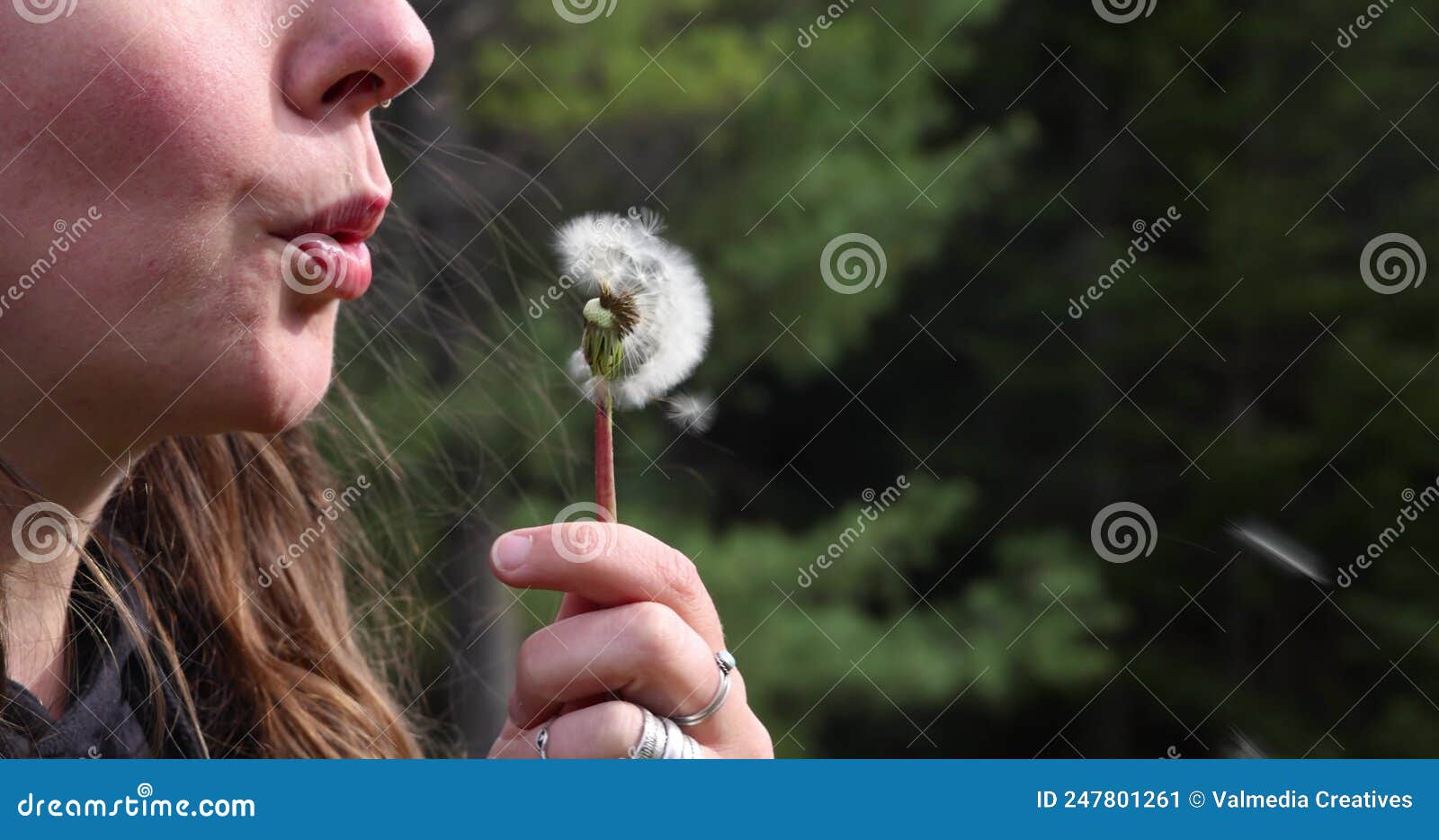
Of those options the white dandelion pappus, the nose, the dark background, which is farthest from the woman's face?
the dark background

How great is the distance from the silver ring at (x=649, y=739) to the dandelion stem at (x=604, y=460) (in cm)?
21

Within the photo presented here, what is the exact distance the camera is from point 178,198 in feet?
3.90

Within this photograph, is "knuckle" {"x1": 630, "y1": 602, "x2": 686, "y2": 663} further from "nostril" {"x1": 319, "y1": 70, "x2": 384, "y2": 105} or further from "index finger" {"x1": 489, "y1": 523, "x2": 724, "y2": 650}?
"nostril" {"x1": 319, "y1": 70, "x2": 384, "y2": 105}

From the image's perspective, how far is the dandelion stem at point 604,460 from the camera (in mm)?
1184

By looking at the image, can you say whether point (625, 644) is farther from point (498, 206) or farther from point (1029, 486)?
point (1029, 486)

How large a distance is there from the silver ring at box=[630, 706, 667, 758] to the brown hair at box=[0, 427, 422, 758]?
0.69m

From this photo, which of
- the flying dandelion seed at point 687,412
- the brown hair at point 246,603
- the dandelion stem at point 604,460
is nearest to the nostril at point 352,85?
the dandelion stem at point 604,460

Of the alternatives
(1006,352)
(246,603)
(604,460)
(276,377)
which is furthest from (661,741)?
(1006,352)

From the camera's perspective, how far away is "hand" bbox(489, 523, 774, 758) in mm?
1228

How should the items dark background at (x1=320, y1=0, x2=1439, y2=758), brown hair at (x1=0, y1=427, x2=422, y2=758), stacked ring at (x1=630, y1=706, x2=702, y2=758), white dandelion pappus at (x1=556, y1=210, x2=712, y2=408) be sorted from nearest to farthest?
stacked ring at (x1=630, y1=706, x2=702, y2=758) < white dandelion pappus at (x1=556, y1=210, x2=712, y2=408) < brown hair at (x1=0, y1=427, x2=422, y2=758) < dark background at (x1=320, y1=0, x2=1439, y2=758)

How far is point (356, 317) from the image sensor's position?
2.39m

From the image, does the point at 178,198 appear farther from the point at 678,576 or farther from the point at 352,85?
the point at 678,576

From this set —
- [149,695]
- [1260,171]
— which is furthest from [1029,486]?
[149,695]

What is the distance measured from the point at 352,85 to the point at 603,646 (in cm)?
63
